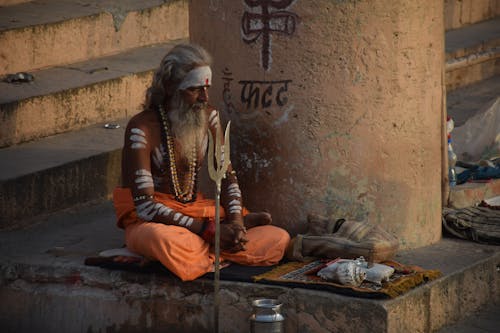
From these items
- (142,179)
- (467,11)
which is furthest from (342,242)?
(467,11)

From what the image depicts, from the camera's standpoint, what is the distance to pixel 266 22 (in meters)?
6.74

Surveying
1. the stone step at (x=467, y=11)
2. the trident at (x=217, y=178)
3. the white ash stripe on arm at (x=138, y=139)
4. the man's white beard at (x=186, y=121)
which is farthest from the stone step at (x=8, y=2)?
the stone step at (x=467, y=11)

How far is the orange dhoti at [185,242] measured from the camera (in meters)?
6.23

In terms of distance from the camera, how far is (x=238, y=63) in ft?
22.5

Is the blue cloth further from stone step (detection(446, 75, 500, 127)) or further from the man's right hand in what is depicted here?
the man's right hand

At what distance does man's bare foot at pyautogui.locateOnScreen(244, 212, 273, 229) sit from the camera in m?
6.64

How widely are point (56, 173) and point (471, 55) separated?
5.44 metres

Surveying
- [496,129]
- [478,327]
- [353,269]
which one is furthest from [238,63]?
[496,129]

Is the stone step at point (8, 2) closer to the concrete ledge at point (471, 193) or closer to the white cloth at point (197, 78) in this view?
the white cloth at point (197, 78)

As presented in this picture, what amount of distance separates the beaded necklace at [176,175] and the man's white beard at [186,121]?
0.13ft

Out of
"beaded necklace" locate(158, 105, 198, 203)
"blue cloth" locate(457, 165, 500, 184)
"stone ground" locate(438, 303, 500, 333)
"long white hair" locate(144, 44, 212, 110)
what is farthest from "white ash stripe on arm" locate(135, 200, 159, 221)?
"blue cloth" locate(457, 165, 500, 184)

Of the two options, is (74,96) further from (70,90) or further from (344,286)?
(344,286)

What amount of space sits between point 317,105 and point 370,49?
43 centimetres

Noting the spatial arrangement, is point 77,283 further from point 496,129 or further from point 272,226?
point 496,129
